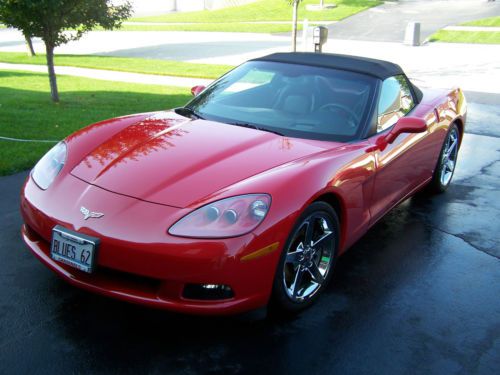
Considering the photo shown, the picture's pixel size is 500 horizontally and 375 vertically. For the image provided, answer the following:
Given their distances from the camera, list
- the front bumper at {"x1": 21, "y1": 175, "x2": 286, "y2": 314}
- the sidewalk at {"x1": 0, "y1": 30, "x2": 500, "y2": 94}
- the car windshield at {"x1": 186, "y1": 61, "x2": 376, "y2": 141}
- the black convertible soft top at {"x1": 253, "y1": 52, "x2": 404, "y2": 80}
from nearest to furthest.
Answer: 1. the front bumper at {"x1": 21, "y1": 175, "x2": 286, "y2": 314}
2. the car windshield at {"x1": 186, "y1": 61, "x2": 376, "y2": 141}
3. the black convertible soft top at {"x1": 253, "y1": 52, "x2": 404, "y2": 80}
4. the sidewalk at {"x1": 0, "y1": 30, "x2": 500, "y2": 94}

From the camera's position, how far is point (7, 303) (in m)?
3.46

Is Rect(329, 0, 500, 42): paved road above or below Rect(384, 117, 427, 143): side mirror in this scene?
below

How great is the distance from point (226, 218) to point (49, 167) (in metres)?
1.35

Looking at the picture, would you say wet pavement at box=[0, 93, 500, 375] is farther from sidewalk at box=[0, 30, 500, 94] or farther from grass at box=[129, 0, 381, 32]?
grass at box=[129, 0, 381, 32]

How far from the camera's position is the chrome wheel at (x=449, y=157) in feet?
18.9

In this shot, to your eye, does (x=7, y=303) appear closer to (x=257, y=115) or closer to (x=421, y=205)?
(x=257, y=115)

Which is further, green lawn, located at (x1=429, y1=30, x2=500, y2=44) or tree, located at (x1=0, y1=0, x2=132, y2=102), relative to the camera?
green lawn, located at (x1=429, y1=30, x2=500, y2=44)

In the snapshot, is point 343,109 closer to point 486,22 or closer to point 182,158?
point 182,158

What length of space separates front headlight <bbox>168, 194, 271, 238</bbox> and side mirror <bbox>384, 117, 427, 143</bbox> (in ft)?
5.00

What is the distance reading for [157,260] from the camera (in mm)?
2898

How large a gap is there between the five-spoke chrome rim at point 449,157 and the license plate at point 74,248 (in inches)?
150

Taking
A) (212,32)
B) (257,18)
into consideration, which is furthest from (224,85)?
(257,18)

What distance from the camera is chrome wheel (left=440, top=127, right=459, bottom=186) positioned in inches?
227

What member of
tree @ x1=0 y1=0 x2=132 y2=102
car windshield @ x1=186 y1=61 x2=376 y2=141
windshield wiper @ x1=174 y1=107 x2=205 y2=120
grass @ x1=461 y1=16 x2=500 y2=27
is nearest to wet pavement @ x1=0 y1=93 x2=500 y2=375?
car windshield @ x1=186 y1=61 x2=376 y2=141
